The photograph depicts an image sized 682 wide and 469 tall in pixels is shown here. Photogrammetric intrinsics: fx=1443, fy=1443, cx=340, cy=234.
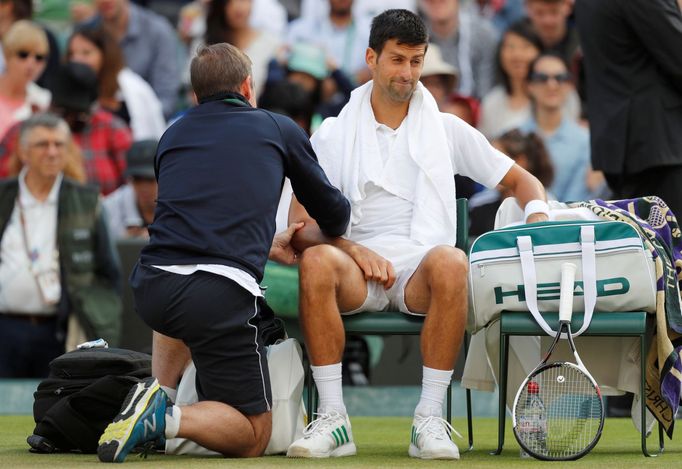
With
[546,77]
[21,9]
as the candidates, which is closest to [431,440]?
[546,77]

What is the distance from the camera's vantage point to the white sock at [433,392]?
554cm

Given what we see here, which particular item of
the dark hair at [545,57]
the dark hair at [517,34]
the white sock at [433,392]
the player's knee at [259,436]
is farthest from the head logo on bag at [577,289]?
the dark hair at [517,34]

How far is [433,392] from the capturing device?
5.57 meters

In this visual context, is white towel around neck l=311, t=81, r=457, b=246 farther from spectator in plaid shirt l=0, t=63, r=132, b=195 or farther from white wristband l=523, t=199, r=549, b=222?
spectator in plaid shirt l=0, t=63, r=132, b=195

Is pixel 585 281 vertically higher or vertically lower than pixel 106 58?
lower

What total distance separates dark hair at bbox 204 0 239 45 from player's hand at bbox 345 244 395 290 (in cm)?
604

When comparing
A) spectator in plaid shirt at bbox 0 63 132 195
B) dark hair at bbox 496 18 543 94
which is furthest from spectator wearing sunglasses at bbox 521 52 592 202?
spectator in plaid shirt at bbox 0 63 132 195

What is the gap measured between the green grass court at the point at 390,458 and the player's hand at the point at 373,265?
0.69 m

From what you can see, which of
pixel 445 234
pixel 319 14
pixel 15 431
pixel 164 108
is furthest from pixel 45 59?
pixel 445 234

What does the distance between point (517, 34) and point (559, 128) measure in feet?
3.27

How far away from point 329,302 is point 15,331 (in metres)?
4.04

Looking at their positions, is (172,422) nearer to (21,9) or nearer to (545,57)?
(545,57)

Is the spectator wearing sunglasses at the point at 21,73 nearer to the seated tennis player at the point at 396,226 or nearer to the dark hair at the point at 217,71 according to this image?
the seated tennis player at the point at 396,226

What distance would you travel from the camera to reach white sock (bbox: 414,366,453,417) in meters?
5.54
